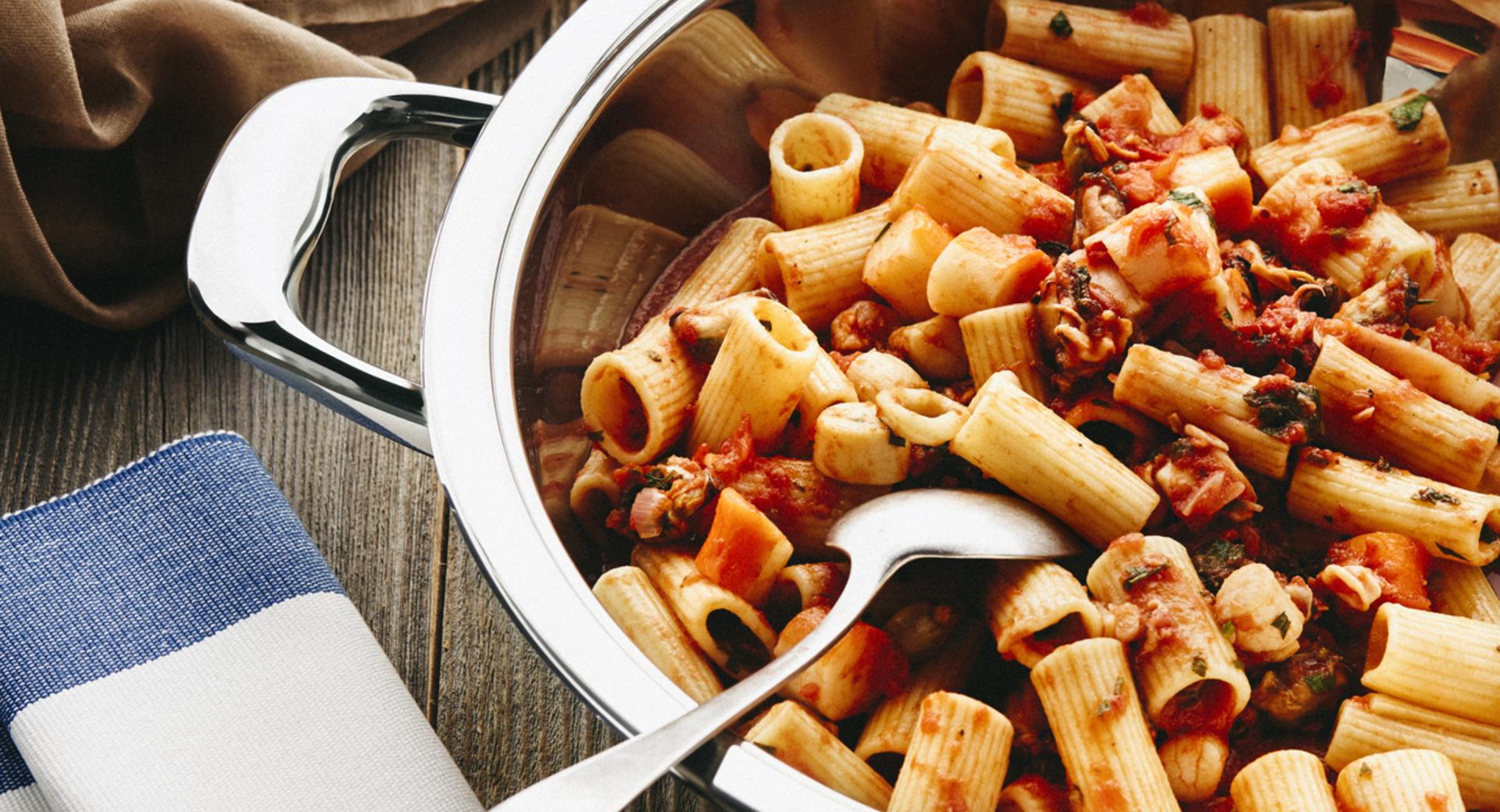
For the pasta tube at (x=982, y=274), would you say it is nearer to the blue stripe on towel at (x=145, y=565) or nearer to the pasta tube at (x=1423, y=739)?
the pasta tube at (x=1423, y=739)

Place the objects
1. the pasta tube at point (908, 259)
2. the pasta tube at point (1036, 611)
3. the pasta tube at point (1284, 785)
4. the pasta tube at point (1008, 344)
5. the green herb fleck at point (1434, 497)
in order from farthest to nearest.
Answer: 1. the pasta tube at point (908, 259)
2. the pasta tube at point (1008, 344)
3. the green herb fleck at point (1434, 497)
4. the pasta tube at point (1036, 611)
5. the pasta tube at point (1284, 785)

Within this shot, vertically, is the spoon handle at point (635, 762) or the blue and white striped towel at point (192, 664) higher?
the spoon handle at point (635, 762)

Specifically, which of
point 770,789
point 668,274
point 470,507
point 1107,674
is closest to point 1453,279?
point 1107,674

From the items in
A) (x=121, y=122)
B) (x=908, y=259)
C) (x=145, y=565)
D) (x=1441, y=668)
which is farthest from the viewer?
(x=121, y=122)

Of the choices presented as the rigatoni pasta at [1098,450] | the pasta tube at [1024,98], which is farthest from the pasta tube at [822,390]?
the pasta tube at [1024,98]

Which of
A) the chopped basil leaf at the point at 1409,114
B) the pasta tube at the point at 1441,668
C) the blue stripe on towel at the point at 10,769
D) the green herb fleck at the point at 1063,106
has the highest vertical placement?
the green herb fleck at the point at 1063,106

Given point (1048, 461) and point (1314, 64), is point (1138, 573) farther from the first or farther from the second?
point (1314, 64)

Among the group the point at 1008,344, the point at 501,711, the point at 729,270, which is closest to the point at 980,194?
the point at 1008,344

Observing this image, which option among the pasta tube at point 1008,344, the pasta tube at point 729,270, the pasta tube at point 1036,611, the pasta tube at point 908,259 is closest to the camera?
the pasta tube at point 1036,611
